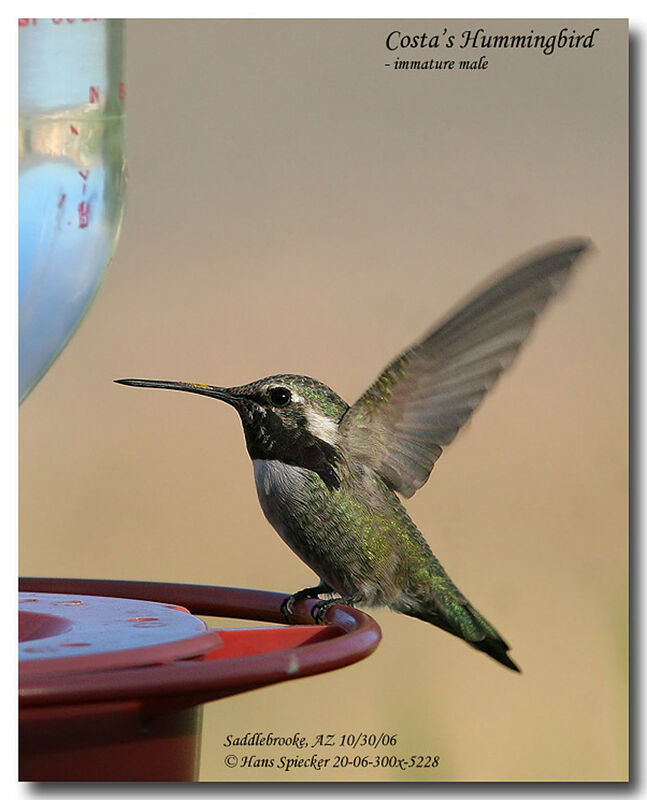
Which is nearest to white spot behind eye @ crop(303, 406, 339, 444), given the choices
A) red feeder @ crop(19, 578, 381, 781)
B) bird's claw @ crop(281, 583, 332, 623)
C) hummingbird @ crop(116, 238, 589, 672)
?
hummingbird @ crop(116, 238, 589, 672)

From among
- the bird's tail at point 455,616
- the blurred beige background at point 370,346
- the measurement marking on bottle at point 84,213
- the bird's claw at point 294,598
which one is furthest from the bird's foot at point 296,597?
the measurement marking on bottle at point 84,213

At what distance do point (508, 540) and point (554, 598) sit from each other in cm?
12

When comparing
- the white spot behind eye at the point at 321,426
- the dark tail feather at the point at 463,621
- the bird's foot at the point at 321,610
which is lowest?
the dark tail feather at the point at 463,621

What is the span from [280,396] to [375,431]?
155 millimetres

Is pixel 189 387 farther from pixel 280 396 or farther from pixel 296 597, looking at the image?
pixel 296 597

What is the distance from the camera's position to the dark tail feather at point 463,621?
1.68 meters

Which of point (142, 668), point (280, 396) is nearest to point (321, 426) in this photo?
point (280, 396)

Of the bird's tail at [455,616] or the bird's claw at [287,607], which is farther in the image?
the bird's tail at [455,616]

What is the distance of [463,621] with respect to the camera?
1.69 m

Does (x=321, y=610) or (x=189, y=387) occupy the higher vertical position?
(x=189, y=387)

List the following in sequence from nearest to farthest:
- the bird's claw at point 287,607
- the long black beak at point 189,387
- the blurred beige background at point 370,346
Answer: the bird's claw at point 287,607
the long black beak at point 189,387
the blurred beige background at point 370,346

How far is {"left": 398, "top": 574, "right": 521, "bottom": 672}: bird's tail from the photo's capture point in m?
1.67

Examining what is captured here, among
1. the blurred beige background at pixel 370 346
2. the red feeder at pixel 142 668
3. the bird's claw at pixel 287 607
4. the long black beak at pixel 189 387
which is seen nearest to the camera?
the red feeder at pixel 142 668

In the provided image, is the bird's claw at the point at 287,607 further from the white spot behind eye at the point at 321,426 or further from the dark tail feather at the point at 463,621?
the dark tail feather at the point at 463,621
